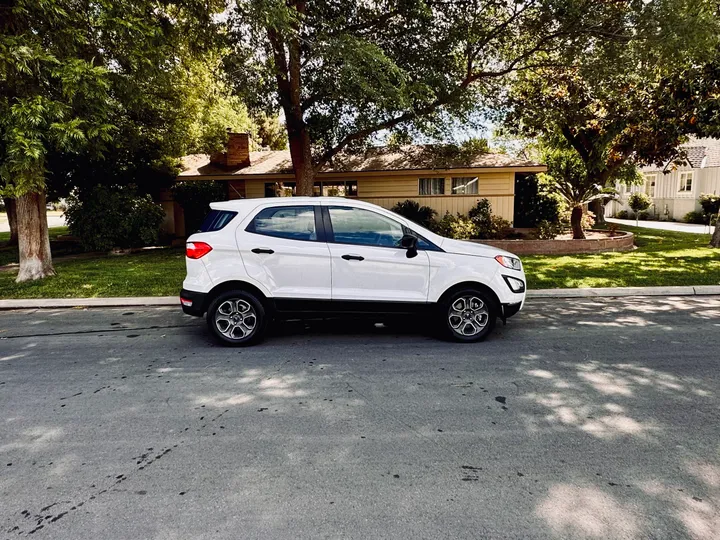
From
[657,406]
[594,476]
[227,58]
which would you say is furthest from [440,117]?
[594,476]

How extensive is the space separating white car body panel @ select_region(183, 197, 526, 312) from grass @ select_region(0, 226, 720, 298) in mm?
4126

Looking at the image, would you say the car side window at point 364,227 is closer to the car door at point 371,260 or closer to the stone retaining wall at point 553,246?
the car door at point 371,260


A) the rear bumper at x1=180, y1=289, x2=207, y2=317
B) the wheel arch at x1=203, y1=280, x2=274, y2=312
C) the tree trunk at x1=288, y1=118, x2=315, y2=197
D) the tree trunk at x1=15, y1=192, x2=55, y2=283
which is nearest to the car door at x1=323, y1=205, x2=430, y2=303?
the wheel arch at x1=203, y1=280, x2=274, y2=312

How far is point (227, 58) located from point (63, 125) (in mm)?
4552

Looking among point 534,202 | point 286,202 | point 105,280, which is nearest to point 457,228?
point 534,202

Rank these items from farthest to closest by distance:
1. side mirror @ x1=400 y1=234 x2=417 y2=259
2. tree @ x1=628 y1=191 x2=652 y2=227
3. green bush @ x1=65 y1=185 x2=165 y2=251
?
tree @ x1=628 y1=191 x2=652 y2=227, green bush @ x1=65 y1=185 x2=165 y2=251, side mirror @ x1=400 y1=234 x2=417 y2=259

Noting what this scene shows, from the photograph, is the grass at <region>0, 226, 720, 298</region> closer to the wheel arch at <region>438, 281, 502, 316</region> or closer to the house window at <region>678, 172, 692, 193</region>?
the wheel arch at <region>438, 281, 502, 316</region>

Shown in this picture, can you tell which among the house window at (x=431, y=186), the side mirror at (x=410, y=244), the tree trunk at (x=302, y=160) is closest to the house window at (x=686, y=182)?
the house window at (x=431, y=186)

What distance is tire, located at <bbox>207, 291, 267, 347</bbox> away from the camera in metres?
6.16

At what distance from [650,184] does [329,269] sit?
36.9 m

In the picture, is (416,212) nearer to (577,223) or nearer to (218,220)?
(577,223)

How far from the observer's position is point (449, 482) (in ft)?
10.3

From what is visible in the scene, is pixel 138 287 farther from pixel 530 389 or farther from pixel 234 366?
pixel 530 389

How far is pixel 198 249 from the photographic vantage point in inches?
242
